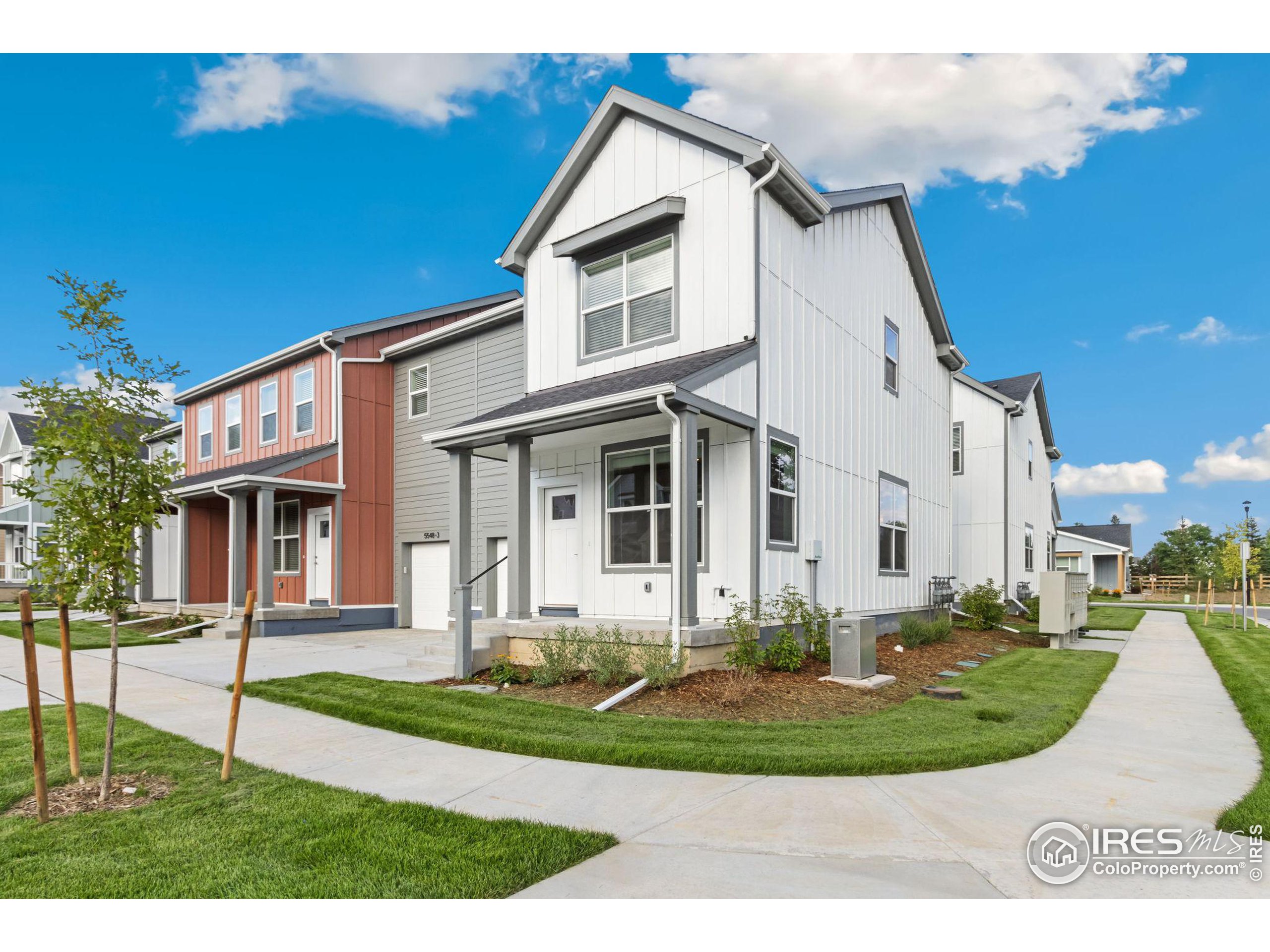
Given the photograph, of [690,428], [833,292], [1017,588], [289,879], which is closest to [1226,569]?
[1017,588]

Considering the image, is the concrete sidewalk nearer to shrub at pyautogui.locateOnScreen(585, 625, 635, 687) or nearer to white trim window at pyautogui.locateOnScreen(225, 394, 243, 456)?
shrub at pyautogui.locateOnScreen(585, 625, 635, 687)

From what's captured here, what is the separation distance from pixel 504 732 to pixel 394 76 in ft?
24.3

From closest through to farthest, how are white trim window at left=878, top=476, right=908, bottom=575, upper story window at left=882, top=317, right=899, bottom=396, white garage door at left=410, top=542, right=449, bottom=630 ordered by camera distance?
white trim window at left=878, top=476, right=908, bottom=575
upper story window at left=882, top=317, right=899, bottom=396
white garage door at left=410, top=542, right=449, bottom=630

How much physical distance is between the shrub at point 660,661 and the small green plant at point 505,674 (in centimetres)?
157

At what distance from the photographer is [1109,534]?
1752 inches

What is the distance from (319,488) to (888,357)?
12322mm

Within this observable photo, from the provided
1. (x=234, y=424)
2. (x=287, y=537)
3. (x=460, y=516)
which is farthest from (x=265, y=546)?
(x=460, y=516)

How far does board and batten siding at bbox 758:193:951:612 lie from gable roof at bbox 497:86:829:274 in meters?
0.33

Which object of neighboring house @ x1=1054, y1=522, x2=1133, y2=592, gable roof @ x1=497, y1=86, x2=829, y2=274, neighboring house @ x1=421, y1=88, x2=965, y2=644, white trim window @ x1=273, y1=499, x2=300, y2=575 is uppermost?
gable roof @ x1=497, y1=86, x2=829, y2=274

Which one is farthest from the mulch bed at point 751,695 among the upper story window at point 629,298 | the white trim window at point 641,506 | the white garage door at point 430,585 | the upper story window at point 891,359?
the white garage door at point 430,585

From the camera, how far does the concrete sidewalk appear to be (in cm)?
352

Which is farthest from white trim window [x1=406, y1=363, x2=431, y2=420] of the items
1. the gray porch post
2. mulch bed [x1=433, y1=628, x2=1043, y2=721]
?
the gray porch post

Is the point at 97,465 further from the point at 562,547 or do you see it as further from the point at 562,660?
the point at 562,547

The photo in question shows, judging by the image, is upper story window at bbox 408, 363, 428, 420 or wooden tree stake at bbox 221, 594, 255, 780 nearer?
wooden tree stake at bbox 221, 594, 255, 780
